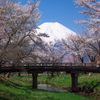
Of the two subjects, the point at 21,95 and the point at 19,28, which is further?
the point at 19,28

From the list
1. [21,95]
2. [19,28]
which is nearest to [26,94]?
[21,95]

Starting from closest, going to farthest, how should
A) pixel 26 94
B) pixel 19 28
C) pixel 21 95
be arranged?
pixel 21 95 < pixel 26 94 < pixel 19 28

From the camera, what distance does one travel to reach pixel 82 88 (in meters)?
30.3

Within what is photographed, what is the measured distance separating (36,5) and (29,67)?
31.8 ft

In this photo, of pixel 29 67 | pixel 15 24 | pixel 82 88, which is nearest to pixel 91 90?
pixel 82 88

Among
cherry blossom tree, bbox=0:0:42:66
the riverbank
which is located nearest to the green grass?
the riverbank

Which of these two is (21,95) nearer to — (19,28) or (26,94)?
(26,94)

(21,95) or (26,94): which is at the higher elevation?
(21,95)

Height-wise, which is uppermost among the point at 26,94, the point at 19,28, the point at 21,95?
the point at 19,28

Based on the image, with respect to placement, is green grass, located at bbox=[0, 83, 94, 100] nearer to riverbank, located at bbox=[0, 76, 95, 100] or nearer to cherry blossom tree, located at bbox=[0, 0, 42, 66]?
riverbank, located at bbox=[0, 76, 95, 100]

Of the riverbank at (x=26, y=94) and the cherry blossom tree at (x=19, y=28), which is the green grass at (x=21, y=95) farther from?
the cherry blossom tree at (x=19, y=28)

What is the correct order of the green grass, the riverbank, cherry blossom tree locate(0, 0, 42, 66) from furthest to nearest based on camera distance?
cherry blossom tree locate(0, 0, 42, 66)
the riverbank
the green grass

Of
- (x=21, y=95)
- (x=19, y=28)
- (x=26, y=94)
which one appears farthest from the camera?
Answer: (x=19, y=28)

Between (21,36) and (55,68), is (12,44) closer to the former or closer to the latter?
(21,36)
